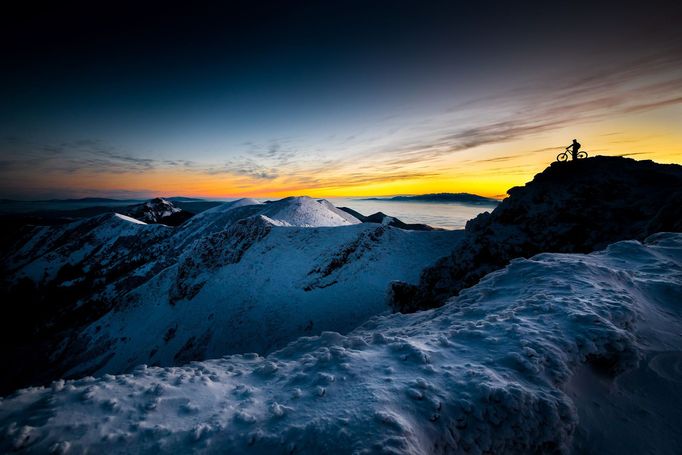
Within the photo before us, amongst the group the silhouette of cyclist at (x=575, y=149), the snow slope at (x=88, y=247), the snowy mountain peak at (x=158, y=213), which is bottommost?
the snow slope at (x=88, y=247)

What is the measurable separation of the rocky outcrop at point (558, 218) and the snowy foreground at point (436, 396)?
25.8ft

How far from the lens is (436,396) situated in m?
3.74

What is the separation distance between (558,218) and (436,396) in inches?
572

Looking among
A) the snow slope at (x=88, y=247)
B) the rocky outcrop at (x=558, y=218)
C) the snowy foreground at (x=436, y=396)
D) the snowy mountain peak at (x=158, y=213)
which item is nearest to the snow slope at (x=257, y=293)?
the rocky outcrop at (x=558, y=218)

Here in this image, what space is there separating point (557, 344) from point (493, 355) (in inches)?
41.0

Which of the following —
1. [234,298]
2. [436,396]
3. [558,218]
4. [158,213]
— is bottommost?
[234,298]

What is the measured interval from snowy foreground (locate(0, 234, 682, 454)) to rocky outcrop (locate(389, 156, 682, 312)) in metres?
7.87

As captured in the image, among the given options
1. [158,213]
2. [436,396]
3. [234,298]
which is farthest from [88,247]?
[436,396]

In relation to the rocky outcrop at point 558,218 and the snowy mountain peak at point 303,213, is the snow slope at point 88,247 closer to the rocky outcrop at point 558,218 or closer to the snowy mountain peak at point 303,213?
the snowy mountain peak at point 303,213

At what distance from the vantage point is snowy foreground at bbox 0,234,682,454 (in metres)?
3.28

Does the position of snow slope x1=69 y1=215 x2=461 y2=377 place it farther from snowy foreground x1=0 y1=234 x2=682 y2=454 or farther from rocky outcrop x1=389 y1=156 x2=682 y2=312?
snowy foreground x1=0 y1=234 x2=682 y2=454

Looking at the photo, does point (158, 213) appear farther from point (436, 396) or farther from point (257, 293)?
point (436, 396)

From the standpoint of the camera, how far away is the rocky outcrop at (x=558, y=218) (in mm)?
12555

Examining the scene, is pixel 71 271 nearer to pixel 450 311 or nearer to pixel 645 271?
pixel 450 311
